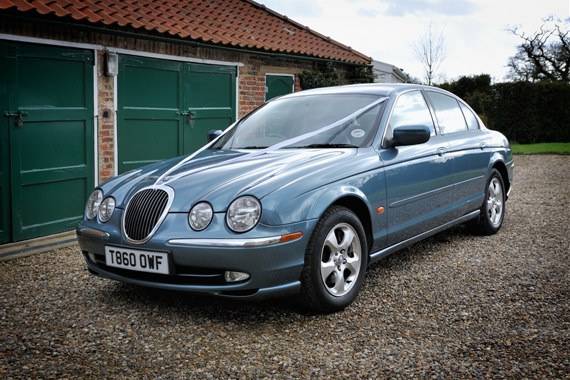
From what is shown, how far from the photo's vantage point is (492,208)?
6.48 m

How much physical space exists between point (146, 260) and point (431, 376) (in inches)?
70.7

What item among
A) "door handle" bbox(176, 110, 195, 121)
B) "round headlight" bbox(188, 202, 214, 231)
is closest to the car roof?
"round headlight" bbox(188, 202, 214, 231)

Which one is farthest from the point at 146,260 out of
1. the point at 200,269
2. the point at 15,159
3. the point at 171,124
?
the point at 171,124

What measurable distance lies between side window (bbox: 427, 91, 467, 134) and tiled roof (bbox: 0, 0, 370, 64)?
3.93 m

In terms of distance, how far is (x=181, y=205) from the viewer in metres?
3.67

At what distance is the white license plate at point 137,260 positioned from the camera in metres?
3.61

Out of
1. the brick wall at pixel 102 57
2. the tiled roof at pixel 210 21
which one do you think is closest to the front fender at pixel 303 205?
the tiled roof at pixel 210 21

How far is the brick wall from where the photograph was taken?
655 cm

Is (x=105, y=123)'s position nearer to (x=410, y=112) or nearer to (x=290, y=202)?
(x=410, y=112)

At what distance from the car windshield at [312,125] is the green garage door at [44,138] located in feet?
8.23

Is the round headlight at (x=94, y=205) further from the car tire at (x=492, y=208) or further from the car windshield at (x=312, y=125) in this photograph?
the car tire at (x=492, y=208)

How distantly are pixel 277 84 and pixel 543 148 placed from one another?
10657 millimetres

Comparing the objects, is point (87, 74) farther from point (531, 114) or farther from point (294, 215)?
point (531, 114)

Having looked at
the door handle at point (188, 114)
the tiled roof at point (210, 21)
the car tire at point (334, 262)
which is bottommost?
the car tire at point (334, 262)
